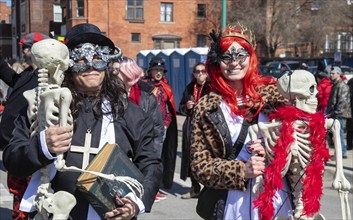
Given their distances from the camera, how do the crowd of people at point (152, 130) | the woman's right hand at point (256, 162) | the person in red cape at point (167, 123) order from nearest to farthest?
1. the crowd of people at point (152, 130)
2. the woman's right hand at point (256, 162)
3. the person in red cape at point (167, 123)

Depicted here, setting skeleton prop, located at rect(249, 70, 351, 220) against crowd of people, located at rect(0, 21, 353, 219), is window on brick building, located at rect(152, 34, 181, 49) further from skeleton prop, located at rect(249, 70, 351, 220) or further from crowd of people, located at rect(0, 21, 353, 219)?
skeleton prop, located at rect(249, 70, 351, 220)

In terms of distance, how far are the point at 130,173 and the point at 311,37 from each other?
35346 mm

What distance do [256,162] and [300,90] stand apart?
435 millimetres

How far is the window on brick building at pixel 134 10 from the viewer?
131ft

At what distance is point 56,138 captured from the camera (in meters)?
2.15

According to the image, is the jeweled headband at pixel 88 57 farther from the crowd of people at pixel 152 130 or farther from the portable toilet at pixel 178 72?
the portable toilet at pixel 178 72

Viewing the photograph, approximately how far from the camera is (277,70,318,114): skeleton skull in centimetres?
266

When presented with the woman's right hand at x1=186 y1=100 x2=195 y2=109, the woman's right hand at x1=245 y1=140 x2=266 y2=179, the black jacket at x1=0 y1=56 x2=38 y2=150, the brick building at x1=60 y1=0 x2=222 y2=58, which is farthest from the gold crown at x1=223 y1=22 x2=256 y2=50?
the brick building at x1=60 y1=0 x2=222 y2=58

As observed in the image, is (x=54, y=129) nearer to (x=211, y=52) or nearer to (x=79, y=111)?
(x=79, y=111)

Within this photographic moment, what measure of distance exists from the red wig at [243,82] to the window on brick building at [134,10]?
1475 inches

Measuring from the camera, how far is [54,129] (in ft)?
7.09

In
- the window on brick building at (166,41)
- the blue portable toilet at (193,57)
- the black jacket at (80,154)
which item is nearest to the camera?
the black jacket at (80,154)

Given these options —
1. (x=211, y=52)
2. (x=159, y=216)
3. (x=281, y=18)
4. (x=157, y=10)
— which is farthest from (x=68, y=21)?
(x=211, y=52)

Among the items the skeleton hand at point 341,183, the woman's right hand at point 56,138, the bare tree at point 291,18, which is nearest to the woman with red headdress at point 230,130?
the skeleton hand at point 341,183
